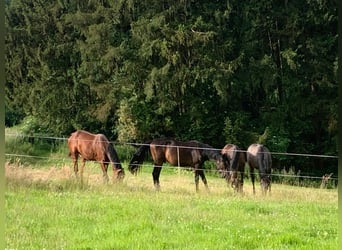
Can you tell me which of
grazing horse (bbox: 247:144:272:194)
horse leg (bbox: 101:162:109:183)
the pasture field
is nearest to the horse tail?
horse leg (bbox: 101:162:109:183)

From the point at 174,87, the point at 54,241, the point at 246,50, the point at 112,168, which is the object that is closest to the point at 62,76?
the point at 174,87

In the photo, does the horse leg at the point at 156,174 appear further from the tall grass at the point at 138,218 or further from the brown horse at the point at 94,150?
the brown horse at the point at 94,150

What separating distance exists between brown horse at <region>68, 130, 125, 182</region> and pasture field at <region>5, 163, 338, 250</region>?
1.86ft

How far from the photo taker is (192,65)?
8.87 m

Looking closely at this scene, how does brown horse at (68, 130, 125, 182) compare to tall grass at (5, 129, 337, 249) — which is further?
brown horse at (68, 130, 125, 182)

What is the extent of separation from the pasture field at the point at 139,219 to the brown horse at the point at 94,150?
57 cm

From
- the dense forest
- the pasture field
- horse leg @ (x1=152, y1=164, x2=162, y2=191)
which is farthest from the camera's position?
the dense forest

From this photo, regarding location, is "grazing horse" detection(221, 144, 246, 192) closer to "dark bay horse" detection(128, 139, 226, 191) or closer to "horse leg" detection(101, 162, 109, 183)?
"dark bay horse" detection(128, 139, 226, 191)

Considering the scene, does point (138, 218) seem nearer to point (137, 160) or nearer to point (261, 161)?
point (137, 160)

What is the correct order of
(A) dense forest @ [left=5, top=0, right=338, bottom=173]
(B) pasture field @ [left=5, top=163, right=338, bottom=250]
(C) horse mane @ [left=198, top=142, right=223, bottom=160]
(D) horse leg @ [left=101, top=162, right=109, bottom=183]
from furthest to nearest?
(A) dense forest @ [left=5, top=0, right=338, bottom=173], (C) horse mane @ [left=198, top=142, right=223, bottom=160], (D) horse leg @ [left=101, top=162, right=109, bottom=183], (B) pasture field @ [left=5, top=163, right=338, bottom=250]

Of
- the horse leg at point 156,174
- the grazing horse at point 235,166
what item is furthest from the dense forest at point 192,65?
the horse leg at point 156,174

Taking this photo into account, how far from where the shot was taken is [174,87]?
8945 mm

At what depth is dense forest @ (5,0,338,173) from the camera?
825 cm

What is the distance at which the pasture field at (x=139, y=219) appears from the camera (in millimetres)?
2250
